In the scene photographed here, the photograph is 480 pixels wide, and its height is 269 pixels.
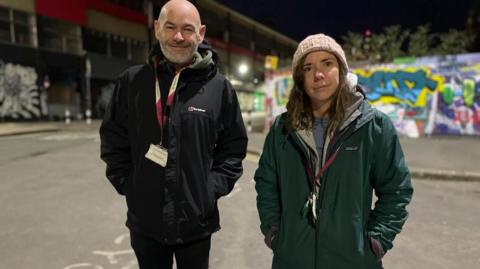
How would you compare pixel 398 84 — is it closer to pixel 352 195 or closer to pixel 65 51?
pixel 352 195

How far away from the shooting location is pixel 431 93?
39.3 feet

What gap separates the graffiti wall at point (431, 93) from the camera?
1155 cm

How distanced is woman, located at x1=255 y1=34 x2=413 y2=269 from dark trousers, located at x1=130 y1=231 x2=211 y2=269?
19.2 inches

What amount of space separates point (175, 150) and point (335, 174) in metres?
0.87

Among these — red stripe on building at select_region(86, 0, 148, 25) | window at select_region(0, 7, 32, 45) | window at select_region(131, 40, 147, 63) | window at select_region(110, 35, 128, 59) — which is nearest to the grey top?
window at select_region(0, 7, 32, 45)

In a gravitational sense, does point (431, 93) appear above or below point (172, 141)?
above

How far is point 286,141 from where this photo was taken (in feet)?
6.64

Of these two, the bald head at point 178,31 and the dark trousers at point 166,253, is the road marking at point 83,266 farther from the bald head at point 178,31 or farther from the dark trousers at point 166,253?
the bald head at point 178,31

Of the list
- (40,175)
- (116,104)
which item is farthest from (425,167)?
(40,175)

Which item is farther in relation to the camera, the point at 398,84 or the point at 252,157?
the point at 398,84

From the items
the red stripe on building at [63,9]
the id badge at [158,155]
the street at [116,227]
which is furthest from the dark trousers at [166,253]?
the red stripe on building at [63,9]

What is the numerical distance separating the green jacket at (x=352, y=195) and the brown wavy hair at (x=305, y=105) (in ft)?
0.17

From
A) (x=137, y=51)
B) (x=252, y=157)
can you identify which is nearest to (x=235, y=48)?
(x=137, y=51)

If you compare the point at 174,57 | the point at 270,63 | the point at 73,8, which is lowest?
the point at 174,57
